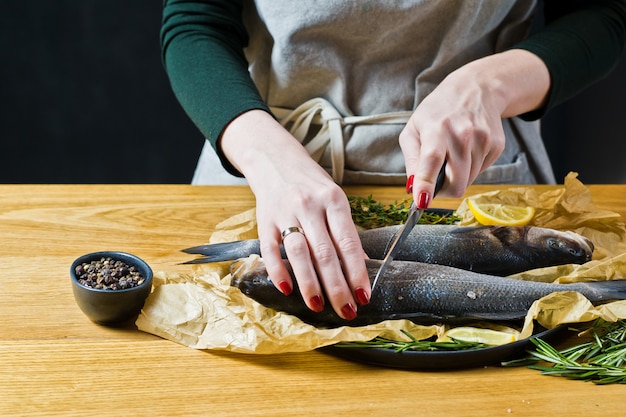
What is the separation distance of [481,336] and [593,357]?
0.14 m

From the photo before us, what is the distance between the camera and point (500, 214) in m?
1.27

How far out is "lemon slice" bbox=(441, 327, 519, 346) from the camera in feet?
3.11

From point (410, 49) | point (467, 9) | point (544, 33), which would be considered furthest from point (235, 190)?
point (544, 33)

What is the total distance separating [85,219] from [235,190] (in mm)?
282

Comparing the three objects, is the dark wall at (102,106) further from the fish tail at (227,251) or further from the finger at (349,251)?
the finger at (349,251)

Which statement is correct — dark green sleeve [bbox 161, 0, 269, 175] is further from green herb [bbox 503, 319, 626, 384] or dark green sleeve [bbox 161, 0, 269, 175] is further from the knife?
green herb [bbox 503, 319, 626, 384]

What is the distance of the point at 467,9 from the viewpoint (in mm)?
1421

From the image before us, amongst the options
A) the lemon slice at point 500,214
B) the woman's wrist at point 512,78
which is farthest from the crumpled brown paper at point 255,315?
the woman's wrist at point 512,78

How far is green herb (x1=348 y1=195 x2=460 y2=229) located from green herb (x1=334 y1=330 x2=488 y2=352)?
0.35m

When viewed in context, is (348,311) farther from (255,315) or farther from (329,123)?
(329,123)

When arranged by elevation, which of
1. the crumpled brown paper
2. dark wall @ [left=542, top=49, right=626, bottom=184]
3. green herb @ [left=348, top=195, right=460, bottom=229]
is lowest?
dark wall @ [left=542, top=49, right=626, bottom=184]

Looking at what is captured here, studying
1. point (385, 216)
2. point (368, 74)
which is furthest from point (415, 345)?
point (368, 74)

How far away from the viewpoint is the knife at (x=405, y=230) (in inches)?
40.4

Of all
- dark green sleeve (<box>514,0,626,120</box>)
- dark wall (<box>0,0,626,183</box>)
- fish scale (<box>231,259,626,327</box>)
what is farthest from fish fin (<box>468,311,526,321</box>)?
dark wall (<box>0,0,626,183</box>)
